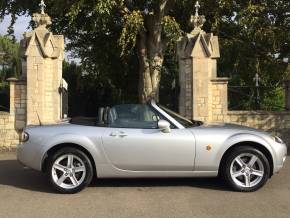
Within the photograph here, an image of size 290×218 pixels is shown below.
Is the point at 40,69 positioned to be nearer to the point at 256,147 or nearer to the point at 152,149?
the point at 152,149

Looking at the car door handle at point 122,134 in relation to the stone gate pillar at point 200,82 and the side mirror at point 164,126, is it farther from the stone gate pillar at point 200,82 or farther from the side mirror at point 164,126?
the stone gate pillar at point 200,82

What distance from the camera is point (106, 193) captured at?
785 cm

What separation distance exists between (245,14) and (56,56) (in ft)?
26.4

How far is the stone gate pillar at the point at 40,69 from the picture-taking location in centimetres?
1380

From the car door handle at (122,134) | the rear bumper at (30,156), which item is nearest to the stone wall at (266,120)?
the car door handle at (122,134)

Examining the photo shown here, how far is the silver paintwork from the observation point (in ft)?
26.0

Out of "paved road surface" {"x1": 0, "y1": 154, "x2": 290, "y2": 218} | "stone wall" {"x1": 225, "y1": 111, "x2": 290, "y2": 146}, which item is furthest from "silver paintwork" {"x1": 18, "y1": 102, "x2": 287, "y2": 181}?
"stone wall" {"x1": 225, "y1": 111, "x2": 290, "y2": 146}

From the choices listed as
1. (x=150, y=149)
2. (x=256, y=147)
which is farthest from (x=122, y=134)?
(x=256, y=147)

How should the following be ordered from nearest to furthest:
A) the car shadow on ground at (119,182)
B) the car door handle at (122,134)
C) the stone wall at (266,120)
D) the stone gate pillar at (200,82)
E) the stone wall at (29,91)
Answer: the car door handle at (122,134), the car shadow on ground at (119,182), the stone wall at (29,91), the stone gate pillar at (200,82), the stone wall at (266,120)

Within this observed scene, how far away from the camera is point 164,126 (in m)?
7.89

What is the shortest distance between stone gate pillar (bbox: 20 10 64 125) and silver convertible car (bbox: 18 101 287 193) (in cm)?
579

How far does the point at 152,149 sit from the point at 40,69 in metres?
6.82

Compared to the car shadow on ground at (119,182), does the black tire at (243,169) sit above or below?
above

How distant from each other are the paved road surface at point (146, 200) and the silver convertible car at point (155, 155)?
0.26m
